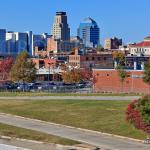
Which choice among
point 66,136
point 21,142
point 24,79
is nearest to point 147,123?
point 66,136

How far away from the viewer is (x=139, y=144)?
27422 millimetres

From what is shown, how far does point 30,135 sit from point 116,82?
64.1 m

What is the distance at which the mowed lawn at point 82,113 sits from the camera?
32312 millimetres

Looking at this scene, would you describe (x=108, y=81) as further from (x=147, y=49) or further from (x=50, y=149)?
(x=147, y=49)

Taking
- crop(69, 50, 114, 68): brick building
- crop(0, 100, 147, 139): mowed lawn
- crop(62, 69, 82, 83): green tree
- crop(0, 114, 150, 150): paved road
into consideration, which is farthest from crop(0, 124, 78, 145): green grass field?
crop(69, 50, 114, 68): brick building

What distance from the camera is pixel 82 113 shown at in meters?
39.3

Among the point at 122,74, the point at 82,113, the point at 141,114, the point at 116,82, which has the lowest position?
the point at 82,113

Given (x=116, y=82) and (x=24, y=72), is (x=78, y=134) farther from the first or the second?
(x=24, y=72)

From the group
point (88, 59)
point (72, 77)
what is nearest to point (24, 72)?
point (72, 77)

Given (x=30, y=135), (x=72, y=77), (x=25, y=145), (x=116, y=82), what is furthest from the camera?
(x=72, y=77)

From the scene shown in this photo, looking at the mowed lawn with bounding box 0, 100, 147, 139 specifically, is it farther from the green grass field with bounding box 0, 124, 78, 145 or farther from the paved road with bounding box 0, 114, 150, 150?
the green grass field with bounding box 0, 124, 78, 145

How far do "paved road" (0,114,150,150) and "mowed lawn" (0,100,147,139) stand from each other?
0.89m

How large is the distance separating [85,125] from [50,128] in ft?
7.06

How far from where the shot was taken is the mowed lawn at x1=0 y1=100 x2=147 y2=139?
32.3 meters
